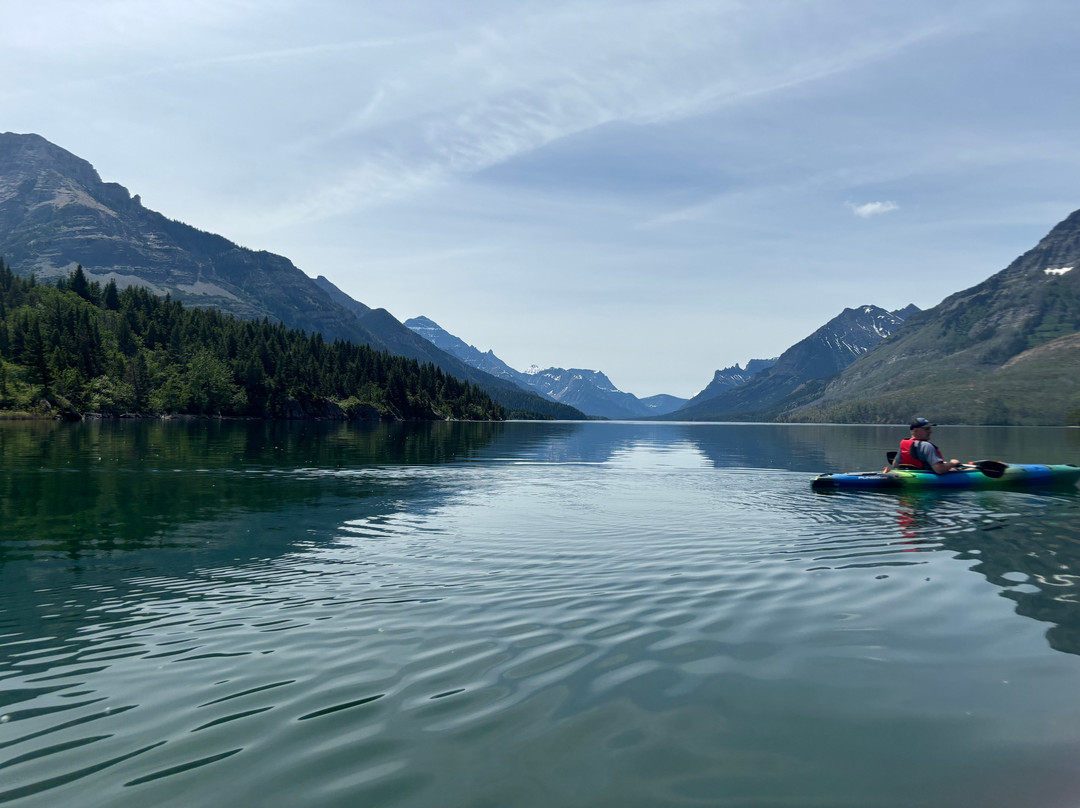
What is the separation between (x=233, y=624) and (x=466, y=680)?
17.5 ft

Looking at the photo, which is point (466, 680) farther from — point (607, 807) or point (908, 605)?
point (908, 605)

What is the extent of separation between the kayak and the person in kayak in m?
0.45

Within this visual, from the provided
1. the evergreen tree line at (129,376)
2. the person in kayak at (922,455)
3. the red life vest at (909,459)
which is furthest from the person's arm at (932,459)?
the evergreen tree line at (129,376)

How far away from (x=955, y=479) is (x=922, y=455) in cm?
205

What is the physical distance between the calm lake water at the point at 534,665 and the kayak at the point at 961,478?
12025 mm

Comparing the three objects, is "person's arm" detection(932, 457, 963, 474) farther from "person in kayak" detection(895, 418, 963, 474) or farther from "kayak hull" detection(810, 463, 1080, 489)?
"kayak hull" detection(810, 463, 1080, 489)

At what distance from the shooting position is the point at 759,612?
41.1ft

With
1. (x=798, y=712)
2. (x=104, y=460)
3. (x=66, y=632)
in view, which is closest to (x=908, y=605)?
(x=798, y=712)

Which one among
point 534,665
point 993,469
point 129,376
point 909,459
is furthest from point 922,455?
point 129,376

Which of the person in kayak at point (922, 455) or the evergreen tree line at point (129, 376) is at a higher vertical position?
the evergreen tree line at point (129, 376)

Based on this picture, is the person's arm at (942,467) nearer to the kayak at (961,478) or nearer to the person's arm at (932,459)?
the person's arm at (932,459)

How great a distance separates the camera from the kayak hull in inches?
1368

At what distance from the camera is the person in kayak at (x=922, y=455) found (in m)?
35.3

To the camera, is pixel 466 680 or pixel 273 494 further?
pixel 273 494
